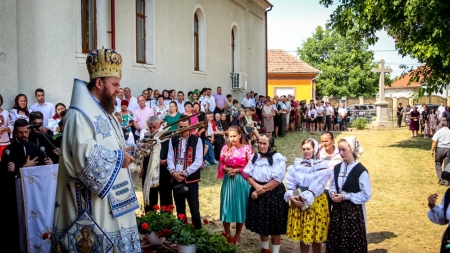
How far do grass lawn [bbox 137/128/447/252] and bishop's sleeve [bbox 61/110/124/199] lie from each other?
155 inches

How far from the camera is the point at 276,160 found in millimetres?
6496

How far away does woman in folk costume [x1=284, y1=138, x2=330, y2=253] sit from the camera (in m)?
6.04

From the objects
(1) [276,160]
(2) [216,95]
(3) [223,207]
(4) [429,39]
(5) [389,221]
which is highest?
(4) [429,39]

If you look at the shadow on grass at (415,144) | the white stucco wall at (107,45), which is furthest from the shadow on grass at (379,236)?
the shadow on grass at (415,144)

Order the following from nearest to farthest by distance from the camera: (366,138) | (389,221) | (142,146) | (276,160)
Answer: (142,146)
(276,160)
(389,221)
(366,138)

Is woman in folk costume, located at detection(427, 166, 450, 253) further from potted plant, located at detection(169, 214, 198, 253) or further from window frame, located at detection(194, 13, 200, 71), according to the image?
window frame, located at detection(194, 13, 200, 71)

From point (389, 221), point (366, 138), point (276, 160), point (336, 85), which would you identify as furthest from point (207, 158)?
point (336, 85)

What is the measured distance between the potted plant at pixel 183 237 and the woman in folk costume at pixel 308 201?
128 cm

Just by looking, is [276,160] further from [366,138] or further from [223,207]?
[366,138]

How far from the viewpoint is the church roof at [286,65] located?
143 ft

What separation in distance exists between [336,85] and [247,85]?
3299 cm

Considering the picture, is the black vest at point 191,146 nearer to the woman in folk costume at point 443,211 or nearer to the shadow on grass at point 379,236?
the shadow on grass at point 379,236

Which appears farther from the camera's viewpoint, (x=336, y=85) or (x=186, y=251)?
(x=336, y=85)

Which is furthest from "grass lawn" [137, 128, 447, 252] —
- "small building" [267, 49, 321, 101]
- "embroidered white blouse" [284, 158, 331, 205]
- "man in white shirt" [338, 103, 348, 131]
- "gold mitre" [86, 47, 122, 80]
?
"small building" [267, 49, 321, 101]
